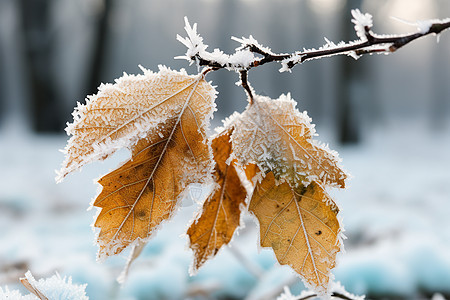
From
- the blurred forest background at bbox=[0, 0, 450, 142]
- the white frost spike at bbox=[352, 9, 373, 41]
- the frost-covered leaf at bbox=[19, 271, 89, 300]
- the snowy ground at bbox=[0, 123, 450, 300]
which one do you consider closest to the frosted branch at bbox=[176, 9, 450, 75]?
the white frost spike at bbox=[352, 9, 373, 41]

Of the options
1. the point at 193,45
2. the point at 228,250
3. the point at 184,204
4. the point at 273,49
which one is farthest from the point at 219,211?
the point at 273,49

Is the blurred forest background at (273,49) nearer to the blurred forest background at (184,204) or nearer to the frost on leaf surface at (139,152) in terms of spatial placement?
the blurred forest background at (184,204)

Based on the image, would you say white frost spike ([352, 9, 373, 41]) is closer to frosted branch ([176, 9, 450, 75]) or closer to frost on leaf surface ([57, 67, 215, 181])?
frosted branch ([176, 9, 450, 75])

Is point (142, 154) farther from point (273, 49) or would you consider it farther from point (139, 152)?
point (273, 49)

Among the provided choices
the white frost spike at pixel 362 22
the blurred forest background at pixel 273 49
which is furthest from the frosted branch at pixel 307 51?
the blurred forest background at pixel 273 49

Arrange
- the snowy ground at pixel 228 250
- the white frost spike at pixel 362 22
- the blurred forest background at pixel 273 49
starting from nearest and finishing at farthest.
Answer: the white frost spike at pixel 362 22 → the snowy ground at pixel 228 250 → the blurred forest background at pixel 273 49
